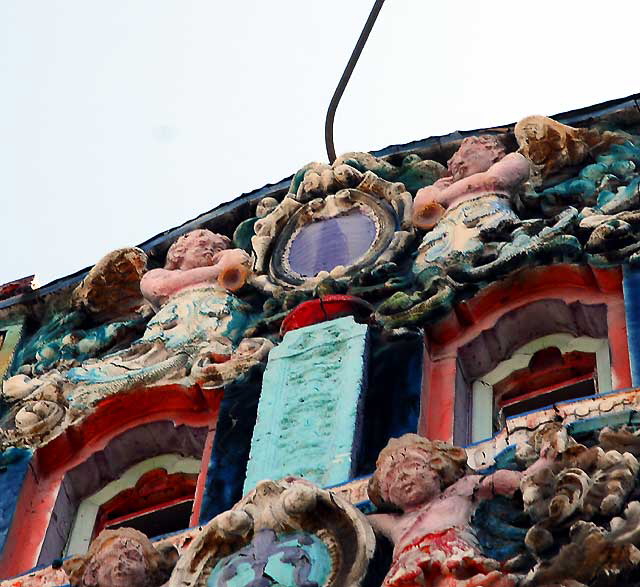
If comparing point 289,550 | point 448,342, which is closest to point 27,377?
point 448,342

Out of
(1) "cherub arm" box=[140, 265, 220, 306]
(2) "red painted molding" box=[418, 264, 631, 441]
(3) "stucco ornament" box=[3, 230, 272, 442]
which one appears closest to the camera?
(2) "red painted molding" box=[418, 264, 631, 441]

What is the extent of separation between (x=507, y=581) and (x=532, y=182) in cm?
617

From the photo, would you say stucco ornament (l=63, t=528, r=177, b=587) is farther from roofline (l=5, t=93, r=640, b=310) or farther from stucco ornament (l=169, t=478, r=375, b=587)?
roofline (l=5, t=93, r=640, b=310)

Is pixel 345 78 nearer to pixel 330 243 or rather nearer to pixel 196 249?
pixel 196 249

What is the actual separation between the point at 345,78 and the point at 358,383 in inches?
200

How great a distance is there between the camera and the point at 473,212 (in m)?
18.0

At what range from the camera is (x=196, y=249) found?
19.4 m

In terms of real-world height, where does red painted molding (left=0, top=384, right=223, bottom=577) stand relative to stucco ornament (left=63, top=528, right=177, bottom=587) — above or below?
above

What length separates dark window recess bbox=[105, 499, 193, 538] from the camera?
56.2 feet

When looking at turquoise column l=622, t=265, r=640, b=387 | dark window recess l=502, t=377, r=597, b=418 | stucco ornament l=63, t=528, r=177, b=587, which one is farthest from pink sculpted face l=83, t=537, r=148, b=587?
turquoise column l=622, t=265, r=640, b=387

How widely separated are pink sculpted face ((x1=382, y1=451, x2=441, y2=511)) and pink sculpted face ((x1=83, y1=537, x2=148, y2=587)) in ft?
5.10

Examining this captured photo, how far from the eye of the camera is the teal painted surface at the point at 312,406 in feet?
50.9

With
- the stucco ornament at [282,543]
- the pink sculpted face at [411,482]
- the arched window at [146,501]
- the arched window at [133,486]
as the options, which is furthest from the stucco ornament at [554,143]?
the stucco ornament at [282,543]

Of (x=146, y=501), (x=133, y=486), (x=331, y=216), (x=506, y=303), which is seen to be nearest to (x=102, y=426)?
(x=133, y=486)
